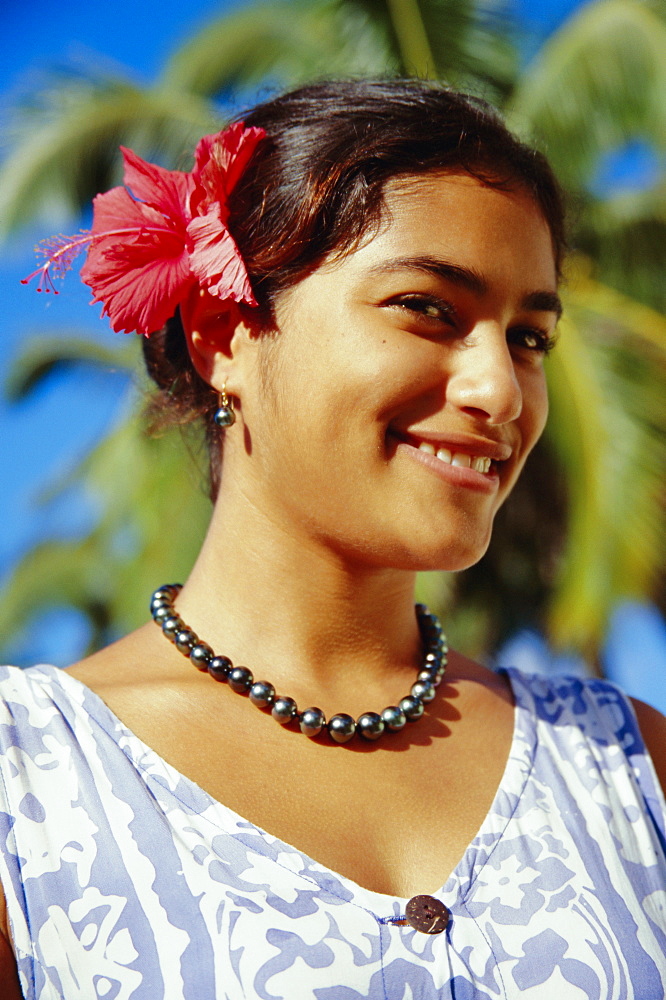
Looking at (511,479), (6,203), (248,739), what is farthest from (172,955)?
(6,203)

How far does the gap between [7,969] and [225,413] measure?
1105 millimetres

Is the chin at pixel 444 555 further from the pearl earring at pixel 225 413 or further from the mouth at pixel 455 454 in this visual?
the pearl earring at pixel 225 413

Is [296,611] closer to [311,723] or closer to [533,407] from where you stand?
[311,723]

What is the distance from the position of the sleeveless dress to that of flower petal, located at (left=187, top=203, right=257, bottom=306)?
2.64 feet

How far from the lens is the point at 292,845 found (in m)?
1.79

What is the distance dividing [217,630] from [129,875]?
59 centimetres

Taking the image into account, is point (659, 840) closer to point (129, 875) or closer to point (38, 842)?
point (129, 875)

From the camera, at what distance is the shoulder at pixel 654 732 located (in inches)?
88.1

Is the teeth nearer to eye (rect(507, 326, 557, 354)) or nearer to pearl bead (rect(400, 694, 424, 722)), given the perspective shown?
eye (rect(507, 326, 557, 354))

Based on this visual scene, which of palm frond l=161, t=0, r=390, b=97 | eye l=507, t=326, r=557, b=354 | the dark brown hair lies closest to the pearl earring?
the dark brown hair

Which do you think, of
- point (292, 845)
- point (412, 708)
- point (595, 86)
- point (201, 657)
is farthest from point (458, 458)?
point (595, 86)

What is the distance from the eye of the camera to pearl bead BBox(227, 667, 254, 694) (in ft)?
6.77

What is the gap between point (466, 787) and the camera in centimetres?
202

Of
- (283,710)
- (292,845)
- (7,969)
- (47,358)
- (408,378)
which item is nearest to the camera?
(7,969)
